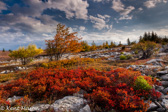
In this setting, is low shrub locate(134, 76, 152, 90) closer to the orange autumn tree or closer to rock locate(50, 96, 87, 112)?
rock locate(50, 96, 87, 112)

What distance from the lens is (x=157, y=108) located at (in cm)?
322

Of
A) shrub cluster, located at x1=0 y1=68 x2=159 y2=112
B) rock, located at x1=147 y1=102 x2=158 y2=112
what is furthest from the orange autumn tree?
rock, located at x1=147 y1=102 x2=158 y2=112

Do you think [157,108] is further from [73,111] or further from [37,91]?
[37,91]

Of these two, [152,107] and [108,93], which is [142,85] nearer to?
[152,107]

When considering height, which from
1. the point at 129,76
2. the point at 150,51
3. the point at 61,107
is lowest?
the point at 61,107

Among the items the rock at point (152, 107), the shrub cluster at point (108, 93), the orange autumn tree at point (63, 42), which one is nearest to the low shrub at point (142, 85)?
the shrub cluster at point (108, 93)

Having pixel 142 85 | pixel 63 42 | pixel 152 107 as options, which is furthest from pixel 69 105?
pixel 63 42

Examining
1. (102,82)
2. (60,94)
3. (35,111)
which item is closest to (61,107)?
(35,111)

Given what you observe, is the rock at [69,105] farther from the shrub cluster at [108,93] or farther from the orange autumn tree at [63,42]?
the orange autumn tree at [63,42]

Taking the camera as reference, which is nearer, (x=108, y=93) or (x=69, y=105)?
(x=69, y=105)

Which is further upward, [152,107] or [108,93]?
[108,93]

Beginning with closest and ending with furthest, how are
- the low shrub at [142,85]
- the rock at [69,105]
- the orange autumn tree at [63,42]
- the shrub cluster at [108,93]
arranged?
the rock at [69,105] < the shrub cluster at [108,93] < the low shrub at [142,85] < the orange autumn tree at [63,42]

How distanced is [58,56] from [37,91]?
11295 mm

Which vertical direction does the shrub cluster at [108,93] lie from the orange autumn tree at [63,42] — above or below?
below
